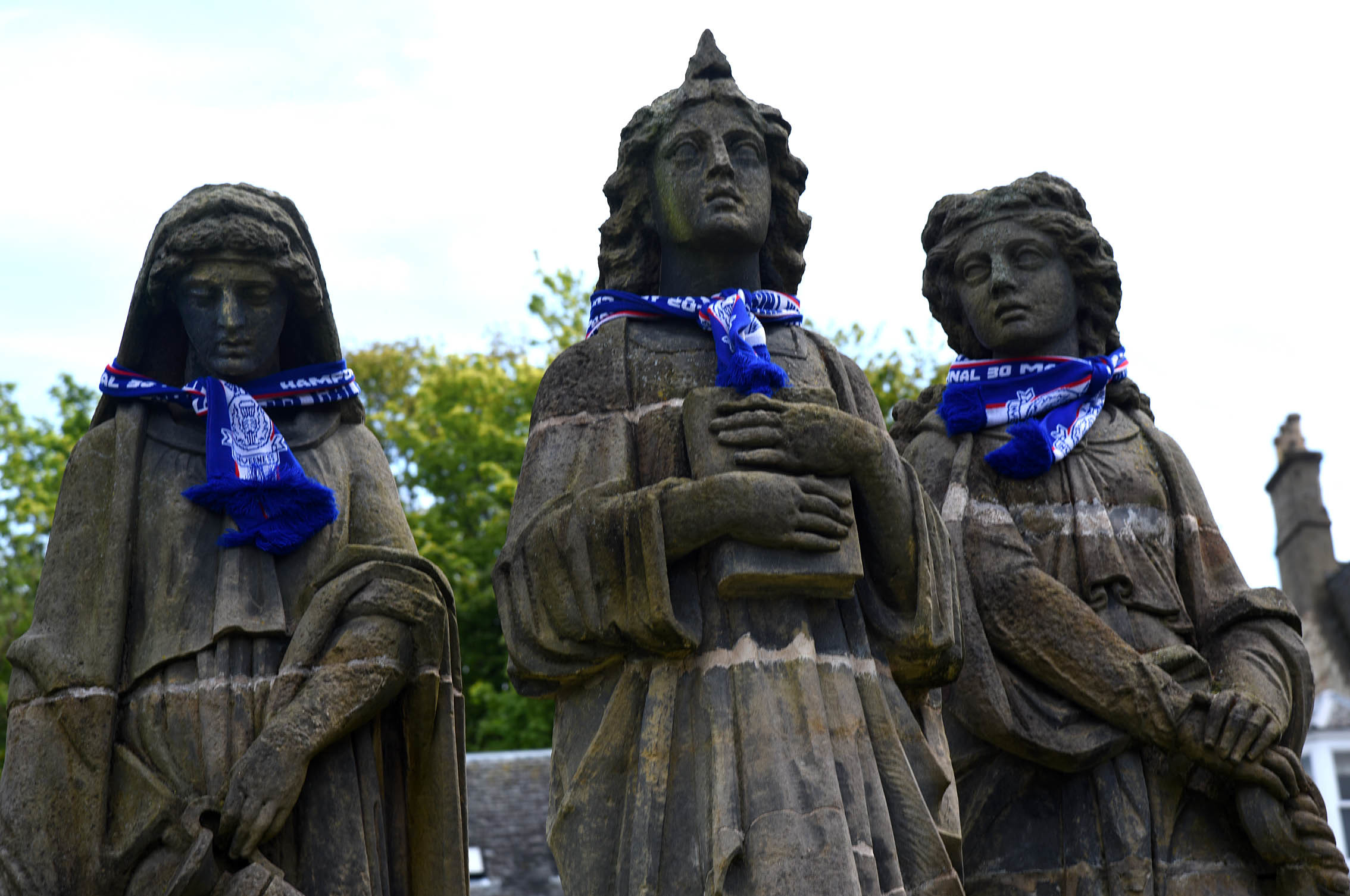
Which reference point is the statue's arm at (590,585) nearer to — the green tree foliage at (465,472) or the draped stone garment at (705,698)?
the draped stone garment at (705,698)

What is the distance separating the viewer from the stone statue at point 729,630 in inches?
264

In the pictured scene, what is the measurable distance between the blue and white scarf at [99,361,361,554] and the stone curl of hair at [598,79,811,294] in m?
1.47

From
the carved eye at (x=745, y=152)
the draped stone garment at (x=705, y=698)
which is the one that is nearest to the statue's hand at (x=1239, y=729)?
the draped stone garment at (x=705, y=698)

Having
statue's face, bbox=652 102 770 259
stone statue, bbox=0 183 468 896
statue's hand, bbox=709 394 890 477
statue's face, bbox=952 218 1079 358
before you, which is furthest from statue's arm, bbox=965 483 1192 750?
stone statue, bbox=0 183 468 896

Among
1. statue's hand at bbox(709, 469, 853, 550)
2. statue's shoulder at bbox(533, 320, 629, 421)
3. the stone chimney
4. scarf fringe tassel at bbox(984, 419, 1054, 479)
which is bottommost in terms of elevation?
statue's hand at bbox(709, 469, 853, 550)

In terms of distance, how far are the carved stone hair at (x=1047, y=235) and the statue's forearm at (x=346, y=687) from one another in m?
3.37

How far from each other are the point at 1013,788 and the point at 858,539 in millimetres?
1730

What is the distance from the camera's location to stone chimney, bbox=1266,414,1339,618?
2881cm

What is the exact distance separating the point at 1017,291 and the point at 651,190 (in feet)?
6.64

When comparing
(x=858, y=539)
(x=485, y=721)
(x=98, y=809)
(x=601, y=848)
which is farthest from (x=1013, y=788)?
(x=485, y=721)

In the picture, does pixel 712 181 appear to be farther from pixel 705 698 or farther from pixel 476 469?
pixel 476 469

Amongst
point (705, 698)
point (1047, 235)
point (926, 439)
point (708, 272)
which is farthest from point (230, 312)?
point (1047, 235)

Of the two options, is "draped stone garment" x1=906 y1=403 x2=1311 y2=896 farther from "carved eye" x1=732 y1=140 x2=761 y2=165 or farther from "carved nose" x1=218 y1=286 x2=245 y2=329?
"carved nose" x1=218 y1=286 x2=245 y2=329

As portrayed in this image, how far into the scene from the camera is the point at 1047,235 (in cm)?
927
